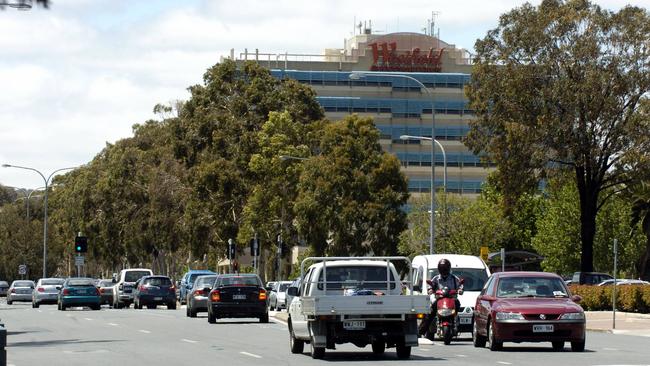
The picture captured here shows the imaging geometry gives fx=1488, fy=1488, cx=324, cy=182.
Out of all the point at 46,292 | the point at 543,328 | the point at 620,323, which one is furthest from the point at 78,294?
the point at 543,328

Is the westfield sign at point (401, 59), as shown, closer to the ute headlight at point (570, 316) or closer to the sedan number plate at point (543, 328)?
the ute headlight at point (570, 316)

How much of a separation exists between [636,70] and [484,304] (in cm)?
3558

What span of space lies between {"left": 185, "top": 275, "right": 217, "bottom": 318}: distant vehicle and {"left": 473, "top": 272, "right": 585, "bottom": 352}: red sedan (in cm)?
2306

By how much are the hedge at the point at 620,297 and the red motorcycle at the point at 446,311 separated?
65.5ft

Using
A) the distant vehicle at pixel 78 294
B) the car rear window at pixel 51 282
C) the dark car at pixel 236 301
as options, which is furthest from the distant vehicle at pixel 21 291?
the dark car at pixel 236 301

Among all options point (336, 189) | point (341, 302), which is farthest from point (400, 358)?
point (336, 189)

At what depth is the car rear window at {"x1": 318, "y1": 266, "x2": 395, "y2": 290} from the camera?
26.6 meters

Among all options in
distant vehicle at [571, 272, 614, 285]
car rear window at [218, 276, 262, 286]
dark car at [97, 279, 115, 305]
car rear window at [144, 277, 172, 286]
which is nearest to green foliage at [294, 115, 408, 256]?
dark car at [97, 279, 115, 305]

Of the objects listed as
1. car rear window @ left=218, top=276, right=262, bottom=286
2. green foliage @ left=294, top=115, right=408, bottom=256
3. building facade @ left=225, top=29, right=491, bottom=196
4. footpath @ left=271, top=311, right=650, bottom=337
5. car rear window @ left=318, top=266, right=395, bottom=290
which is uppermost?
building facade @ left=225, top=29, right=491, bottom=196

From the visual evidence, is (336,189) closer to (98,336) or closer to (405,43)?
(98,336)

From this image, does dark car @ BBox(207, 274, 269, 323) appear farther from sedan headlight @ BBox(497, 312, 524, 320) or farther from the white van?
sedan headlight @ BBox(497, 312, 524, 320)

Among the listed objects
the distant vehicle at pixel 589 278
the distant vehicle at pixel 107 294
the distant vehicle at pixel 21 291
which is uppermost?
the distant vehicle at pixel 589 278

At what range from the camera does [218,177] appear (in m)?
83.8

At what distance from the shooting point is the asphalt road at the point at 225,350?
24750 millimetres
